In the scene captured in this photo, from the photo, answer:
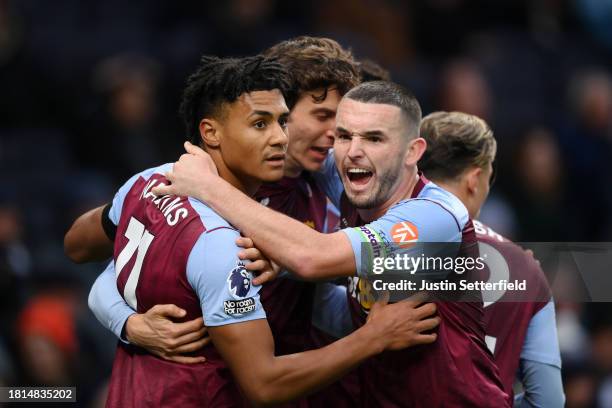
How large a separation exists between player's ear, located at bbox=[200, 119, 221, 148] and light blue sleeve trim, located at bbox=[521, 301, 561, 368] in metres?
1.73

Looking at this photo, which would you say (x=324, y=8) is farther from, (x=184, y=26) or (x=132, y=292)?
(x=132, y=292)

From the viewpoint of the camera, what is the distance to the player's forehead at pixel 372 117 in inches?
179

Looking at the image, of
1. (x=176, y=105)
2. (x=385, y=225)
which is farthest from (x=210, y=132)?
(x=176, y=105)

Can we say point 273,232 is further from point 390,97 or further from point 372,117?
point 390,97

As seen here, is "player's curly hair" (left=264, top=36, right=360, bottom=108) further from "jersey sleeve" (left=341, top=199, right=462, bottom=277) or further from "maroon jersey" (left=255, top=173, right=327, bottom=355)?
"jersey sleeve" (left=341, top=199, right=462, bottom=277)

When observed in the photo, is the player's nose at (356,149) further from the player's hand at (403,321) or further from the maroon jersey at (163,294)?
the maroon jersey at (163,294)

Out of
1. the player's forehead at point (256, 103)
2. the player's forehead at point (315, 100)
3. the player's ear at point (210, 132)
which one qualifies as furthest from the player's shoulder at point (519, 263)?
the player's ear at point (210, 132)

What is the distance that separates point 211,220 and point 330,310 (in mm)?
1160

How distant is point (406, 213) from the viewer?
14.2ft

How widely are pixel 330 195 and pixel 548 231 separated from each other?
4.23 m

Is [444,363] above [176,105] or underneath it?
underneath

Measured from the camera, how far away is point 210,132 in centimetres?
447

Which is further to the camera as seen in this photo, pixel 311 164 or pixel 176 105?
pixel 176 105

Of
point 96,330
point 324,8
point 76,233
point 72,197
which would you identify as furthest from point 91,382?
point 324,8
